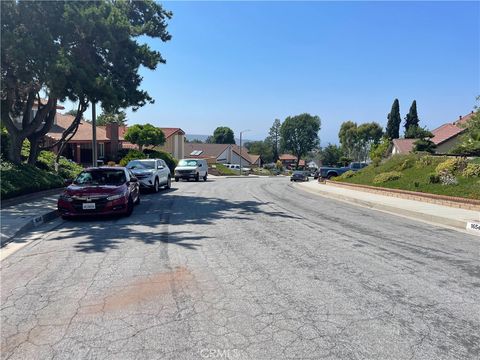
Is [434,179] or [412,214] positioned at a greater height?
[434,179]

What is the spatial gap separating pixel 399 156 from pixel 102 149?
100 feet

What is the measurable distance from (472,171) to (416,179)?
2.89 m

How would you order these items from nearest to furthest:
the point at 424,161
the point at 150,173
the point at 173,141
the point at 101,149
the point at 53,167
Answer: the point at 150,173 < the point at 424,161 < the point at 53,167 < the point at 101,149 < the point at 173,141

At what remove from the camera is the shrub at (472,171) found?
54.1 feet

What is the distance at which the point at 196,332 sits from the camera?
4.12 meters

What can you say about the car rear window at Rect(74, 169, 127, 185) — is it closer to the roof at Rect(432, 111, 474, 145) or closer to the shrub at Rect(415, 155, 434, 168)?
the shrub at Rect(415, 155, 434, 168)

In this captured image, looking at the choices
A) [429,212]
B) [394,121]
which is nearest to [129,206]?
[429,212]

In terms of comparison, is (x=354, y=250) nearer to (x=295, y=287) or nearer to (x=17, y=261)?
(x=295, y=287)

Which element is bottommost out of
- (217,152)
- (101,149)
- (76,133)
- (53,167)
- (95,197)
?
(95,197)

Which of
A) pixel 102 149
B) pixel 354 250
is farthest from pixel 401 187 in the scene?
pixel 102 149

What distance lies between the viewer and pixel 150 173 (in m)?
20.0

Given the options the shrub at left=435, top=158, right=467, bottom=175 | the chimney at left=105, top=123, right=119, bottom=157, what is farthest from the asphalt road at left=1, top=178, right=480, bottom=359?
the chimney at left=105, top=123, right=119, bottom=157

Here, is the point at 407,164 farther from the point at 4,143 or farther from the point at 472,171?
the point at 4,143

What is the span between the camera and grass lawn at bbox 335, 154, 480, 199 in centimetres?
1551
